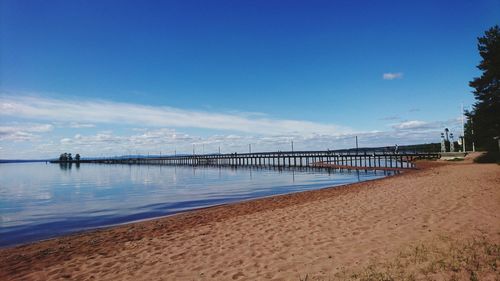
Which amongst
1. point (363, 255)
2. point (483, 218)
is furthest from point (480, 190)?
point (363, 255)

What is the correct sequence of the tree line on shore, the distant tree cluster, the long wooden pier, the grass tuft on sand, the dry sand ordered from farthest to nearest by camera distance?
the distant tree cluster
the long wooden pier
the tree line on shore
the dry sand
the grass tuft on sand

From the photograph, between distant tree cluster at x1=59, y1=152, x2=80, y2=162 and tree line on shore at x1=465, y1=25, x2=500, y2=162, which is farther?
distant tree cluster at x1=59, y1=152, x2=80, y2=162

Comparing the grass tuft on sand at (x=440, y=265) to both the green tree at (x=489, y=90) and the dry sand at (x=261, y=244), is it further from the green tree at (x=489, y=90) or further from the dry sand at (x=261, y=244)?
the green tree at (x=489, y=90)

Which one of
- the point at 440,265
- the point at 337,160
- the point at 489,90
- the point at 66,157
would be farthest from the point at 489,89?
the point at 66,157

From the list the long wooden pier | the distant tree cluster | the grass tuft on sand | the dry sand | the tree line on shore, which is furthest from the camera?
the distant tree cluster

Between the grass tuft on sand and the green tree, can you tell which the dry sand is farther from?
the green tree

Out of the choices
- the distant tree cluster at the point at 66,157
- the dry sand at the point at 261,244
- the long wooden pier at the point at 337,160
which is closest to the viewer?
the dry sand at the point at 261,244

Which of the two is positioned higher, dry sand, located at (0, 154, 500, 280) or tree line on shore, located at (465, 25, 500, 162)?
tree line on shore, located at (465, 25, 500, 162)

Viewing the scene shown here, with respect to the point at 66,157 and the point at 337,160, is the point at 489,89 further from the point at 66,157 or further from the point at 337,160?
the point at 66,157

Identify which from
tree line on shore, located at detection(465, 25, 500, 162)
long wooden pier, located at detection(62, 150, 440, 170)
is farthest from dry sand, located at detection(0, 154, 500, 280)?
long wooden pier, located at detection(62, 150, 440, 170)

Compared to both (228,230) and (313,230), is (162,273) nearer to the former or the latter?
(228,230)

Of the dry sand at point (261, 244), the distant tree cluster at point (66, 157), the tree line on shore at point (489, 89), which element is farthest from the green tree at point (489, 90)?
the distant tree cluster at point (66, 157)

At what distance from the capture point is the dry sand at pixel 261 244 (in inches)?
253

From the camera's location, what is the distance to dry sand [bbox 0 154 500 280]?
643 centimetres
